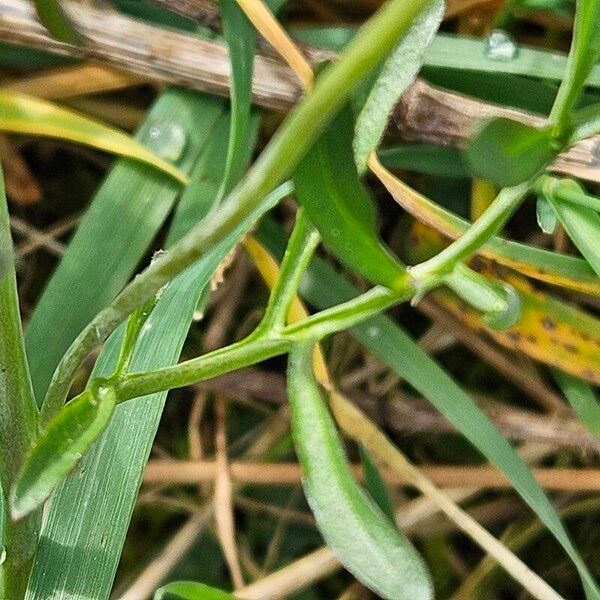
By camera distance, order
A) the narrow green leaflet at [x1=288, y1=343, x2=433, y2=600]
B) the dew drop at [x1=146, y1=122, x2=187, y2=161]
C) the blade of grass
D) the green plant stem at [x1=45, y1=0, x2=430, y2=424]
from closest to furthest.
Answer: the green plant stem at [x1=45, y1=0, x2=430, y2=424] < the narrow green leaflet at [x1=288, y1=343, x2=433, y2=600] < the blade of grass < the dew drop at [x1=146, y1=122, x2=187, y2=161]

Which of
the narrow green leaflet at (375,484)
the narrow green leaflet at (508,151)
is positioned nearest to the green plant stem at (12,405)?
the narrow green leaflet at (508,151)

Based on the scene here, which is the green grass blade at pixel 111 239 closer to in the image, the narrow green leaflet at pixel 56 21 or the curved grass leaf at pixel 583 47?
the narrow green leaflet at pixel 56 21

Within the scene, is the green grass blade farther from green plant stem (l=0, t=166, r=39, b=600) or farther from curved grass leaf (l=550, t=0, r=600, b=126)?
curved grass leaf (l=550, t=0, r=600, b=126)

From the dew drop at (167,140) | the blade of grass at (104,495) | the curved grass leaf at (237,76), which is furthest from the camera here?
the dew drop at (167,140)

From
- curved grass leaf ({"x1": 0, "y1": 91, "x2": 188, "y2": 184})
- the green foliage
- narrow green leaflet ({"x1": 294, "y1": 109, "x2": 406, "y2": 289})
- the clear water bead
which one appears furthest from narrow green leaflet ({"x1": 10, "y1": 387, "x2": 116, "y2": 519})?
the clear water bead

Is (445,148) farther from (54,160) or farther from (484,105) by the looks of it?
(54,160)

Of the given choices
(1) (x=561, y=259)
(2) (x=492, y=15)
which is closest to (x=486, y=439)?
(1) (x=561, y=259)
